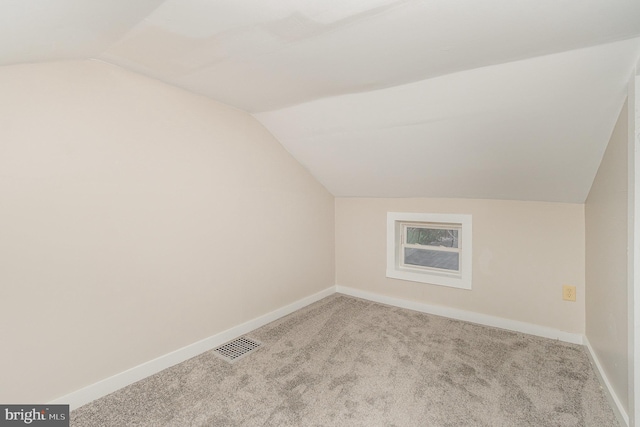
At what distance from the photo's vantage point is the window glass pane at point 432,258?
3.08 meters

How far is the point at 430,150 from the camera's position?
89.7 inches

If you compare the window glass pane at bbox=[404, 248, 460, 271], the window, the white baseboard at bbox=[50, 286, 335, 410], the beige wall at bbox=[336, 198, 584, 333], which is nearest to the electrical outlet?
the beige wall at bbox=[336, 198, 584, 333]

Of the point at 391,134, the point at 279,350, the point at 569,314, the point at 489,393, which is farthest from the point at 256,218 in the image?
the point at 569,314

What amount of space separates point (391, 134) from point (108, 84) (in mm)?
1807

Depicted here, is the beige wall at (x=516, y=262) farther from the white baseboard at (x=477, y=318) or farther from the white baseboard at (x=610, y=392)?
the white baseboard at (x=610, y=392)

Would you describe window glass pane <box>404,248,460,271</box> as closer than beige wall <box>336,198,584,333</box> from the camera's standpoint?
No

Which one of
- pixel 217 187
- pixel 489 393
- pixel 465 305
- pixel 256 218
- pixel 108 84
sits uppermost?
pixel 108 84

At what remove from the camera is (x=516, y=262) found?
8.28 ft

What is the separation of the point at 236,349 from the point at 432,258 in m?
2.17

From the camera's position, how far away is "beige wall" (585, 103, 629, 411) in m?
1.49

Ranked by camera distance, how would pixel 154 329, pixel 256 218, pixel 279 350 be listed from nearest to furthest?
pixel 154 329 → pixel 279 350 → pixel 256 218

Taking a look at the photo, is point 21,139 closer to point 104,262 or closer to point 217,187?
point 104,262

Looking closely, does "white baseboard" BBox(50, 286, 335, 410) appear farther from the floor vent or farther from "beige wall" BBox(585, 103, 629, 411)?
"beige wall" BBox(585, 103, 629, 411)

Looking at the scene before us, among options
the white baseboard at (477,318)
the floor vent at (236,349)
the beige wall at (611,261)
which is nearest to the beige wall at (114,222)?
the floor vent at (236,349)
